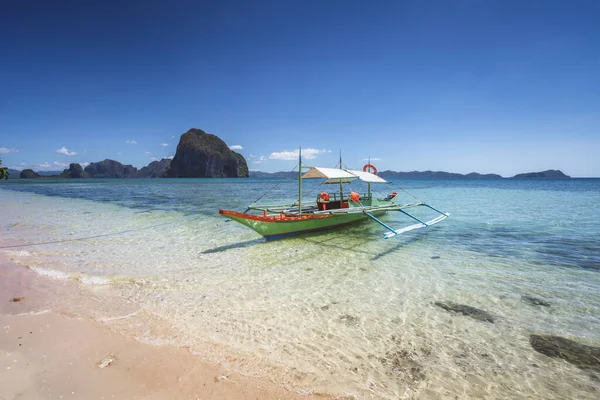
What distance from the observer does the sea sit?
15.0ft

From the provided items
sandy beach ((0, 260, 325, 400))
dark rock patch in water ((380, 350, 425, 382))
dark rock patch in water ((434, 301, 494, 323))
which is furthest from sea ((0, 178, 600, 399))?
sandy beach ((0, 260, 325, 400))

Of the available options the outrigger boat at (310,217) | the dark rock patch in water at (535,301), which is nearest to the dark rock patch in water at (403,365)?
the dark rock patch in water at (535,301)

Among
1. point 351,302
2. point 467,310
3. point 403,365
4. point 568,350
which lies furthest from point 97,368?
point 568,350

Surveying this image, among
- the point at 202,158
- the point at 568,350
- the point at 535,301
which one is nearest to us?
the point at 568,350

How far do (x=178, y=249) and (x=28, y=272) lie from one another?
471 centimetres

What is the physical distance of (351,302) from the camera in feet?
23.7

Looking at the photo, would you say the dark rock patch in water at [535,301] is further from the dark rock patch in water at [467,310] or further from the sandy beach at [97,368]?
the sandy beach at [97,368]

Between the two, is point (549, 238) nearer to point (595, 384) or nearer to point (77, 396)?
point (595, 384)

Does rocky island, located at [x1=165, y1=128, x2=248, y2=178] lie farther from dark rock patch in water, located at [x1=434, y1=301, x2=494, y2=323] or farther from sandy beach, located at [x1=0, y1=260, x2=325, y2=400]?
dark rock patch in water, located at [x1=434, y1=301, x2=494, y2=323]

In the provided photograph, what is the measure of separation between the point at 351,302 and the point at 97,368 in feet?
17.5

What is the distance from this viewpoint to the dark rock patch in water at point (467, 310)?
6574 millimetres

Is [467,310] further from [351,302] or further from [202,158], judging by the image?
[202,158]

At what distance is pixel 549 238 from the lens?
14688mm

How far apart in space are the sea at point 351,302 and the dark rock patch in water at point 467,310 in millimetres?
141
